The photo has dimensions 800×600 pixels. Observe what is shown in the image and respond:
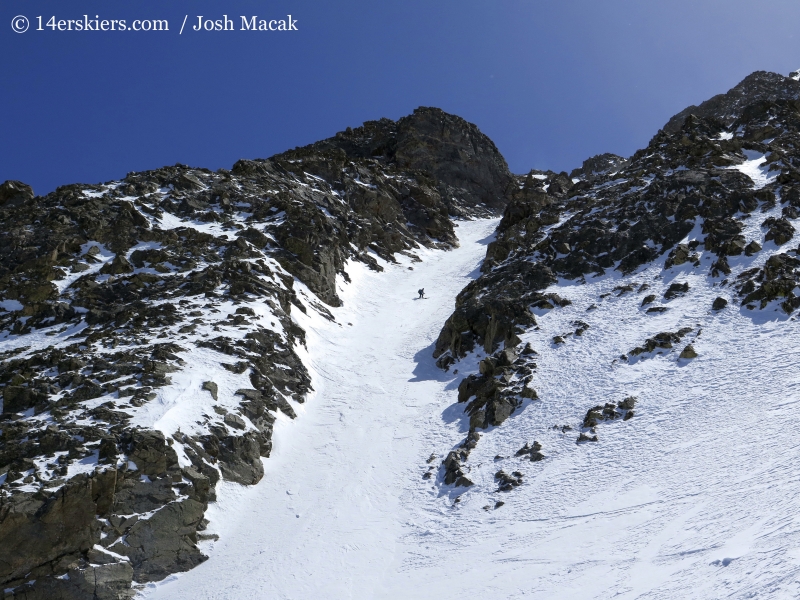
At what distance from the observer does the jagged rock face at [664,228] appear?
2697 cm

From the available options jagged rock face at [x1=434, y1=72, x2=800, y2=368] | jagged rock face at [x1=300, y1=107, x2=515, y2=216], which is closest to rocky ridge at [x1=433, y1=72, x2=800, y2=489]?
jagged rock face at [x1=434, y1=72, x2=800, y2=368]

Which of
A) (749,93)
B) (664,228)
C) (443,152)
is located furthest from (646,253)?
(749,93)

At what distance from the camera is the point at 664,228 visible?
31.1m

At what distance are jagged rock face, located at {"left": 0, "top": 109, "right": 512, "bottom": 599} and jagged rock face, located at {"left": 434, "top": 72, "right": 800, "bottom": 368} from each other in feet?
30.0

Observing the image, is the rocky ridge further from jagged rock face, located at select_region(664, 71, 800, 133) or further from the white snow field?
jagged rock face, located at select_region(664, 71, 800, 133)

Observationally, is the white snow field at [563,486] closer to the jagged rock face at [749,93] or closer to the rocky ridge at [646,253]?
the rocky ridge at [646,253]

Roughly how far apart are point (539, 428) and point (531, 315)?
26.6ft

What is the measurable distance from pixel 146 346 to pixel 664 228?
24.2m

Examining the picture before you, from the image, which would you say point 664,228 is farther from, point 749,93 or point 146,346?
point 749,93

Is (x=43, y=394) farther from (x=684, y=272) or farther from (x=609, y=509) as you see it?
(x=684, y=272)

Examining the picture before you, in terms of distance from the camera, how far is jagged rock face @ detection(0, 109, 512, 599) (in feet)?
51.6

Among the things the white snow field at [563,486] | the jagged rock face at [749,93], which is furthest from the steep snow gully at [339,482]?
the jagged rock face at [749,93]

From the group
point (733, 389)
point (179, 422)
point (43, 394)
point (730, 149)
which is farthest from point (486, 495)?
point (730, 149)

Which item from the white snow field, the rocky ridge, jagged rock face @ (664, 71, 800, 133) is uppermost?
jagged rock face @ (664, 71, 800, 133)
